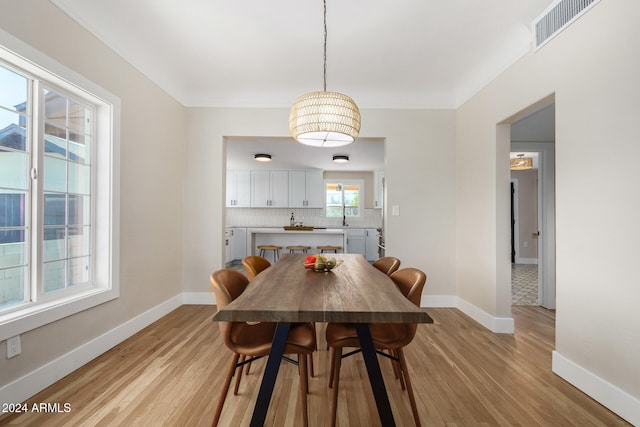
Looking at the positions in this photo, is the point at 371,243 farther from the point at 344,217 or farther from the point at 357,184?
the point at 357,184

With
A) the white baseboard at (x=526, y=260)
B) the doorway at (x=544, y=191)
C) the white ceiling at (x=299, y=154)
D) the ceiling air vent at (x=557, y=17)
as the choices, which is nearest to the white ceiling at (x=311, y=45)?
the ceiling air vent at (x=557, y=17)

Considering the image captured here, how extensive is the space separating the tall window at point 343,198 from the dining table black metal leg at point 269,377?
22.2 ft

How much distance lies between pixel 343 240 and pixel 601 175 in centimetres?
482

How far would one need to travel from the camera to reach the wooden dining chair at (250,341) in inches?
58.1

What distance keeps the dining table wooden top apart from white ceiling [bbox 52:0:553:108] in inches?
80.3

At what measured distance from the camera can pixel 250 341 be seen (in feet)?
5.22

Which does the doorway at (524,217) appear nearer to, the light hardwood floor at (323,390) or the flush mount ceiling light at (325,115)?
→ the light hardwood floor at (323,390)

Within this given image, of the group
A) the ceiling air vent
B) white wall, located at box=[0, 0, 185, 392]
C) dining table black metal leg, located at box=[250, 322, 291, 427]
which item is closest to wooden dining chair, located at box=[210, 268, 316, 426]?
dining table black metal leg, located at box=[250, 322, 291, 427]

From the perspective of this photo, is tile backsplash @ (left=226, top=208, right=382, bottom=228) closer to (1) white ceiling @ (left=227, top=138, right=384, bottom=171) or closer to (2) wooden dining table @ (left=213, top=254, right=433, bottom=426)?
(1) white ceiling @ (left=227, top=138, right=384, bottom=171)

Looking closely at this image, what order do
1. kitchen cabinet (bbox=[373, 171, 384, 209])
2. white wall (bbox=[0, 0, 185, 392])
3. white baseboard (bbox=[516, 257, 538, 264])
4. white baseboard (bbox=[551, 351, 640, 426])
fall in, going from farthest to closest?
1. kitchen cabinet (bbox=[373, 171, 384, 209])
2. white baseboard (bbox=[516, 257, 538, 264])
3. white wall (bbox=[0, 0, 185, 392])
4. white baseboard (bbox=[551, 351, 640, 426])

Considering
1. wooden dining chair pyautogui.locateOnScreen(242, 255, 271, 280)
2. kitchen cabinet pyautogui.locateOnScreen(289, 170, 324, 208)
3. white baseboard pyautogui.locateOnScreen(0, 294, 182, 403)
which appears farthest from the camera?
kitchen cabinet pyautogui.locateOnScreen(289, 170, 324, 208)

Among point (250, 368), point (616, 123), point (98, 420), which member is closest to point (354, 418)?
point (250, 368)

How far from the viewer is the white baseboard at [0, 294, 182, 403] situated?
1690 mm

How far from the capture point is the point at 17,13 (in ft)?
Answer: 5.54
